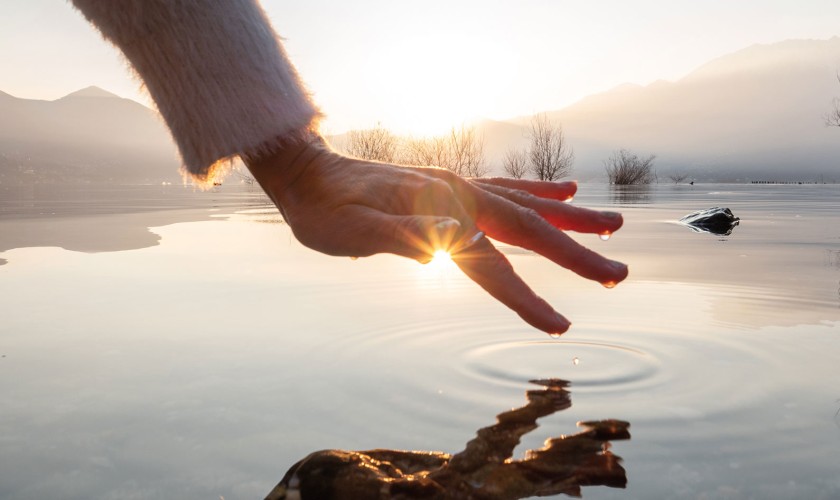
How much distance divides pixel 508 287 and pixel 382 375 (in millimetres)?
1090

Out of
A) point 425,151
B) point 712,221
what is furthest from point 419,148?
point 712,221

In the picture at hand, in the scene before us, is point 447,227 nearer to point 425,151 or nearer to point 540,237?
point 540,237

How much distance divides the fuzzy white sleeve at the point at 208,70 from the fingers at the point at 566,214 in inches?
21.7

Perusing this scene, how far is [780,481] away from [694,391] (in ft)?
2.14

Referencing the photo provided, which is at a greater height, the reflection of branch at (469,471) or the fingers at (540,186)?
the fingers at (540,186)

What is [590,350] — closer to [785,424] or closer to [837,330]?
[785,424]

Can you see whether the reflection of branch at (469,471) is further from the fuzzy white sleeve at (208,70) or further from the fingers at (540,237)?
the fuzzy white sleeve at (208,70)

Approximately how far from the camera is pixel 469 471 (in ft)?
5.19

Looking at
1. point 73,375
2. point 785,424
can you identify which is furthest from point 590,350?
point 73,375

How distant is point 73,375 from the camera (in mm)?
2469

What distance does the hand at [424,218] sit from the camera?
1357 millimetres

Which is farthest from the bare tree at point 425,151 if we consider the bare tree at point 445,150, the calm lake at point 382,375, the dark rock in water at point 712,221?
the calm lake at point 382,375

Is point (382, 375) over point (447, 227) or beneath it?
beneath

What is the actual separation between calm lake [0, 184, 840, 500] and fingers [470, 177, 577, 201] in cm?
60
